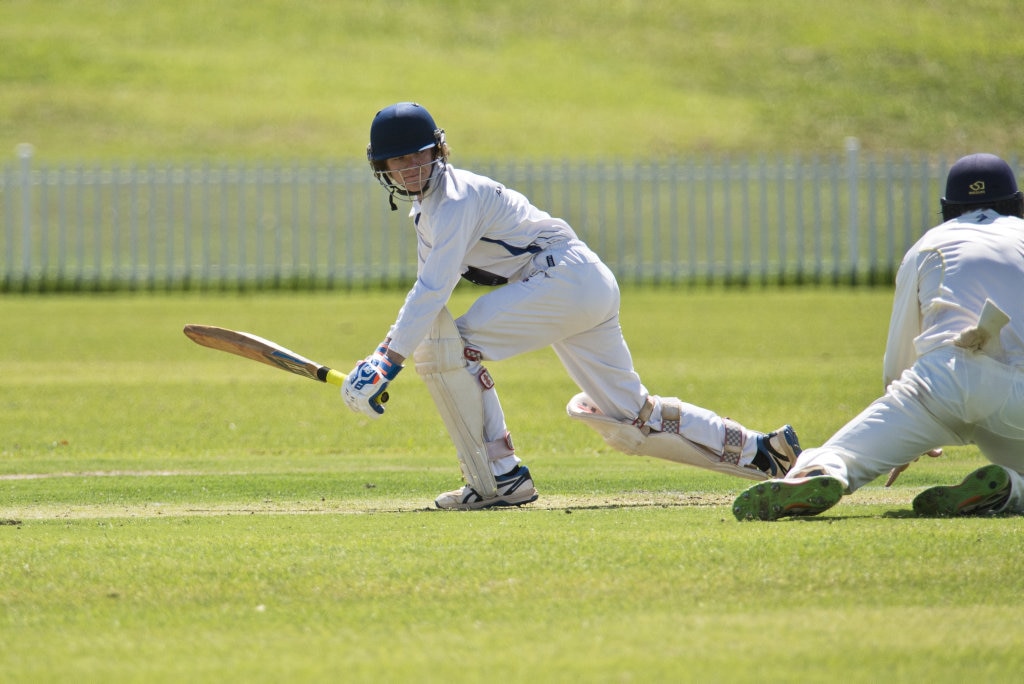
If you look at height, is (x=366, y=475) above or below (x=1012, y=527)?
below

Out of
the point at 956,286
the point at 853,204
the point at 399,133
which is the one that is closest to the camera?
the point at 956,286

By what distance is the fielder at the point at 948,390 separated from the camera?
5551mm

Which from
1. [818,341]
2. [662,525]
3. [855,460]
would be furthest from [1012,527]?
[818,341]

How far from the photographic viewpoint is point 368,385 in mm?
5895

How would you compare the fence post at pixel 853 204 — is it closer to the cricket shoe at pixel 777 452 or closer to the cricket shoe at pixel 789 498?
the cricket shoe at pixel 777 452

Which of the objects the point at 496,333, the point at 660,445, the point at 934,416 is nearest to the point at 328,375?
the point at 496,333

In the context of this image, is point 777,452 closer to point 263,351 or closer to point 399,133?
point 399,133

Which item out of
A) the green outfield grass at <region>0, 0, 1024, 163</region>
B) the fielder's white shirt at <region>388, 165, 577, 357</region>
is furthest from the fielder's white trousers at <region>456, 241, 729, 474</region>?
the green outfield grass at <region>0, 0, 1024, 163</region>

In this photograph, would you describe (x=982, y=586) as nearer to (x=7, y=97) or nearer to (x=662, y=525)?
(x=662, y=525)

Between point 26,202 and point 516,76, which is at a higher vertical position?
point 516,76

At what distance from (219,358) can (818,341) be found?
5681mm

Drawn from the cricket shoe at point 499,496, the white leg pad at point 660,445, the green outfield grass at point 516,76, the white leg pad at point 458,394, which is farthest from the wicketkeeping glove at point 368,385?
the green outfield grass at point 516,76

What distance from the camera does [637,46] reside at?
36.8 meters

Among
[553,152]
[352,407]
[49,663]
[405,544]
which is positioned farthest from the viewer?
[553,152]
